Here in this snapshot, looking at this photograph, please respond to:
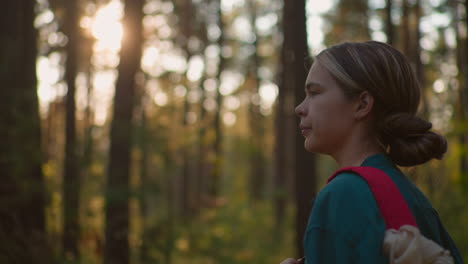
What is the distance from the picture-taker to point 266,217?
61.6 ft

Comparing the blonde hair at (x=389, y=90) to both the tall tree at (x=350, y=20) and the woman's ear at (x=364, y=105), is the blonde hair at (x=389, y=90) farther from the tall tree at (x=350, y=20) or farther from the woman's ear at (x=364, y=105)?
the tall tree at (x=350, y=20)

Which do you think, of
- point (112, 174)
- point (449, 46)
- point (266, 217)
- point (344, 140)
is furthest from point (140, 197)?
point (449, 46)

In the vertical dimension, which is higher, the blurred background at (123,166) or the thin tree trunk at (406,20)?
the thin tree trunk at (406,20)

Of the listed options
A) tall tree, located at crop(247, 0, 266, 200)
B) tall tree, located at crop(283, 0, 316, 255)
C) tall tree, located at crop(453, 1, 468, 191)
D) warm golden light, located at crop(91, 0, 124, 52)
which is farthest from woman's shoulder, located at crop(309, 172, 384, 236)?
tall tree, located at crop(247, 0, 266, 200)

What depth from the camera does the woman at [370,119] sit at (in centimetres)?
198

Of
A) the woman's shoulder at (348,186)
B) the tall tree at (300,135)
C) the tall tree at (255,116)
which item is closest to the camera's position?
the woman's shoulder at (348,186)

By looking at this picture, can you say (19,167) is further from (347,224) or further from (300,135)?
(347,224)

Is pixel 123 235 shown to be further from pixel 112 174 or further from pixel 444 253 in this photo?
pixel 444 253

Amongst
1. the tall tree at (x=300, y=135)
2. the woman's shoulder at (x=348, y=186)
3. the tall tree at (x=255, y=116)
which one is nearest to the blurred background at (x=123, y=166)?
the tall tree at (x=300, y=135)

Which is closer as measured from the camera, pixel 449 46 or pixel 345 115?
pixel 345 115

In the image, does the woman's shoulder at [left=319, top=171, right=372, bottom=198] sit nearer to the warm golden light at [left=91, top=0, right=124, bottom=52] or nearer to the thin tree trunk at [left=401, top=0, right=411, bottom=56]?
the warm golden light at [left=91, top=0, right=124, bottom=52]

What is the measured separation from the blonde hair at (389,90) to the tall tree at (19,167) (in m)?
6.65

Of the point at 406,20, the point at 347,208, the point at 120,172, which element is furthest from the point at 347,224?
the point at 406,20

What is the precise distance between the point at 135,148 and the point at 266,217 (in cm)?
1066
